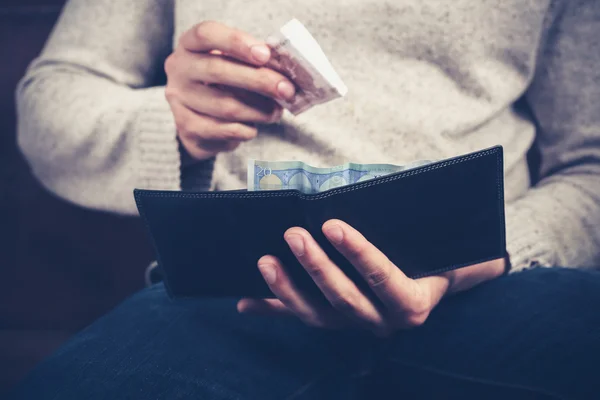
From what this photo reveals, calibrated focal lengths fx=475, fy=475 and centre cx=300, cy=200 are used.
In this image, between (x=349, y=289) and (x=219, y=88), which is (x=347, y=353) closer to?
(x=349, y=289)

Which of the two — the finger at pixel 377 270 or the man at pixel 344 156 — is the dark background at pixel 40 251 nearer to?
the man at pixel 344 156

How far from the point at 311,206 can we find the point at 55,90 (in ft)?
2.26

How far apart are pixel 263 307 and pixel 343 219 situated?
21 cm

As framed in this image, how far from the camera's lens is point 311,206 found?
57cm

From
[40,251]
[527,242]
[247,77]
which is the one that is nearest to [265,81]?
[247,77]

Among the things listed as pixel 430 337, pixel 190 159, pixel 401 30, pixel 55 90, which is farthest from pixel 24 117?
pixel 430 337

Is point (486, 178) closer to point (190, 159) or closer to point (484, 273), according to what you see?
point (484, 273)

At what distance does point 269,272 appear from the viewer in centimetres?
61

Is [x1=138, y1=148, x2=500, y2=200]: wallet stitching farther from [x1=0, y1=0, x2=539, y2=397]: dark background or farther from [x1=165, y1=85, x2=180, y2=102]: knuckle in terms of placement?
[x1=0, y1=0, x2=539, y2=397]: dark background

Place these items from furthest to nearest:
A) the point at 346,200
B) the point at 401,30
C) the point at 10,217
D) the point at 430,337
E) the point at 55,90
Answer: the point at 10,217, the point at 55,90, the point at 401,30, the point at 430,337, the point at 346,200

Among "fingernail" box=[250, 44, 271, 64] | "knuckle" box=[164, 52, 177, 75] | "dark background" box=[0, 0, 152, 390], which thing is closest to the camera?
"fingernail" box=[250, 44, 271, 64]

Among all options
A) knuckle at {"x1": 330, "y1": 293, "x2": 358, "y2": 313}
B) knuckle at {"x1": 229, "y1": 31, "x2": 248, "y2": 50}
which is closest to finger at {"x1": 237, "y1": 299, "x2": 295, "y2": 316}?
knuckle at {"x1": 330, "y1": 293, "x2": 358, "y2": 313}

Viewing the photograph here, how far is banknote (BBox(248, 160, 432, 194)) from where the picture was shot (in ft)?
2.13

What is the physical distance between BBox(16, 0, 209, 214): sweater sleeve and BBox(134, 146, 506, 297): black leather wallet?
0.23 metres
